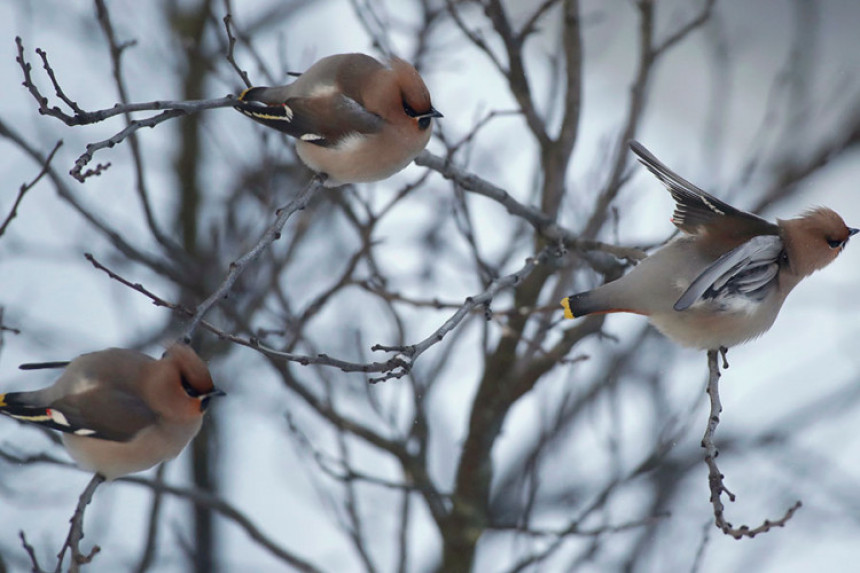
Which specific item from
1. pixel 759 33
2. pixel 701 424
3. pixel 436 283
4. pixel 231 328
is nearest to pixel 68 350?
pixel 231 328

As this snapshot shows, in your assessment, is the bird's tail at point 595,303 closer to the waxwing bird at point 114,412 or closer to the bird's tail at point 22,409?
the waxwing bird at point 114,412

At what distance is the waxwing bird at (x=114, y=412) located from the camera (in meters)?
3.28

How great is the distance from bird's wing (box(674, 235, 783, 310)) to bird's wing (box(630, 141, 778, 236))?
0.24 feet

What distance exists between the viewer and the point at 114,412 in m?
3.30

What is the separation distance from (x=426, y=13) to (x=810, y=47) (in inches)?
96.1

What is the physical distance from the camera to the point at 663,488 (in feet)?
16.7

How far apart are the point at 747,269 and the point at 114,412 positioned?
2.09 m

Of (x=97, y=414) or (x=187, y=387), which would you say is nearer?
(x=187, y=387)

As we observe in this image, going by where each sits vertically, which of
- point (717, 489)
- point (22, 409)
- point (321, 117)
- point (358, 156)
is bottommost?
point (717, 489)

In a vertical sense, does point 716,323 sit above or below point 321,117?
below

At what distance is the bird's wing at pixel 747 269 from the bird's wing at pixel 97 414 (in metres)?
1.78

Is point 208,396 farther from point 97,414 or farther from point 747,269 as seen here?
point 747,269

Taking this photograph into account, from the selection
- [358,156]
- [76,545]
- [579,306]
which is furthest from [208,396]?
[579,306]

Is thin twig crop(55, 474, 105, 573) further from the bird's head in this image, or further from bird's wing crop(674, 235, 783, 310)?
the bird's head
